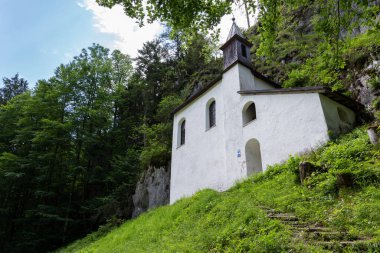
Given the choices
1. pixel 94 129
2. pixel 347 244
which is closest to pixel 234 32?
pixel 347 244

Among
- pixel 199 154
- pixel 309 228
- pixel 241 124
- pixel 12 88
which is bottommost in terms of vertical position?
pixel 309 228

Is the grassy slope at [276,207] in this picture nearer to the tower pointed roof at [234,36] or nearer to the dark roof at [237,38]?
the dark roof at [237,38]

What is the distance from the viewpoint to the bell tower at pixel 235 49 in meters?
17.1

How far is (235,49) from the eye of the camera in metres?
17.3

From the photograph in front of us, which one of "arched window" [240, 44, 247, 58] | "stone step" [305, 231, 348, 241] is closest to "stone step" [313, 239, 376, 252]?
"stone step" [305, 231, 348, 241]

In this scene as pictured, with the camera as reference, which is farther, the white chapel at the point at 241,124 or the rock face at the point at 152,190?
the rock face at the point at 152,190

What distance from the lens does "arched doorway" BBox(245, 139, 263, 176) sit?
1388 cm

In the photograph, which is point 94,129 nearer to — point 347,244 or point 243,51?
point 243,51

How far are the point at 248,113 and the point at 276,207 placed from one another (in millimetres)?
8309

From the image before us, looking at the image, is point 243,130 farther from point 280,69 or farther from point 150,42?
point 150,42

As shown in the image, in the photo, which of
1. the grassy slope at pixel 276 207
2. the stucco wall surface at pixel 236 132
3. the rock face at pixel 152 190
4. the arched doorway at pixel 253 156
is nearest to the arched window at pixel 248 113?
the stucco wall surface at pixel 236 132

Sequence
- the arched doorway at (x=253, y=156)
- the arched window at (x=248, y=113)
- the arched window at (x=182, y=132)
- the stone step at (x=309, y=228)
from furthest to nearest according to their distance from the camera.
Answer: the arched window at (x=182, y=132), the arched window at (x=248, y=113), the arched doorway at (x=253, y=156), the stone step at (x=309, y=228)

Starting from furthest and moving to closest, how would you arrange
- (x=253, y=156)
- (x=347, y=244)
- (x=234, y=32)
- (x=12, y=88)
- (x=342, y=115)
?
(x=12, y=88) < (x=234, y=32) < (x=253, y=156) < (x=342, y=115) < (x=347, y=244)

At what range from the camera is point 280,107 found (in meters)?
13.0
